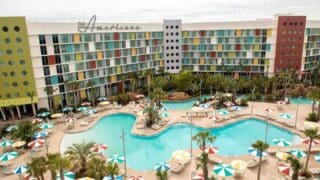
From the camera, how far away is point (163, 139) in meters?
33.6

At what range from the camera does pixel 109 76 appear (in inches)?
2047

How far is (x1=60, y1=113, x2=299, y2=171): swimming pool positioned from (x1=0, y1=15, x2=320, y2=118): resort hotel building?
13132mm

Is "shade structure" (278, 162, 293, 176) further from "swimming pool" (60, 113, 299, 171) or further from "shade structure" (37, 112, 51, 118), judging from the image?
"shade structure" (37, 112, 51, 118)

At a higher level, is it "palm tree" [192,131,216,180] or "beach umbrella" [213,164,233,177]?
"palm tree" [192,131,216,180]

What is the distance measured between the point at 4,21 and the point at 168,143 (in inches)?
1246

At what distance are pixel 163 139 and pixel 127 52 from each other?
88.2 ft

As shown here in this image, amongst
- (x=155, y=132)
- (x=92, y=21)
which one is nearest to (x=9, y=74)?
(x=92, y=21)

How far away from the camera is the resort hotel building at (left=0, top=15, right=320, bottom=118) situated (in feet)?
134

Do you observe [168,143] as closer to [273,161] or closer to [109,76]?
[273,161]

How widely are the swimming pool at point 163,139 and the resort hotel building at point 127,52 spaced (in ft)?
43.1

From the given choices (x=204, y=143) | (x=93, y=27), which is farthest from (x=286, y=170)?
(x=93, y=27)

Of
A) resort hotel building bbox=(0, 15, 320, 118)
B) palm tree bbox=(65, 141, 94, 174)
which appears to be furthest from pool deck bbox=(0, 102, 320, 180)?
resort hotel building bbox=(0, 15, 320, 118)

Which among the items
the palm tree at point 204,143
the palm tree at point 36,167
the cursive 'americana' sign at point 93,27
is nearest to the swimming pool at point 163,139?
the palm tree at point 204,143

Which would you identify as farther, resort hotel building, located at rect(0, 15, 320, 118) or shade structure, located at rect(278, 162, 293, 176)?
resort hotel building, located at rect(0, 15, 320, 118)
